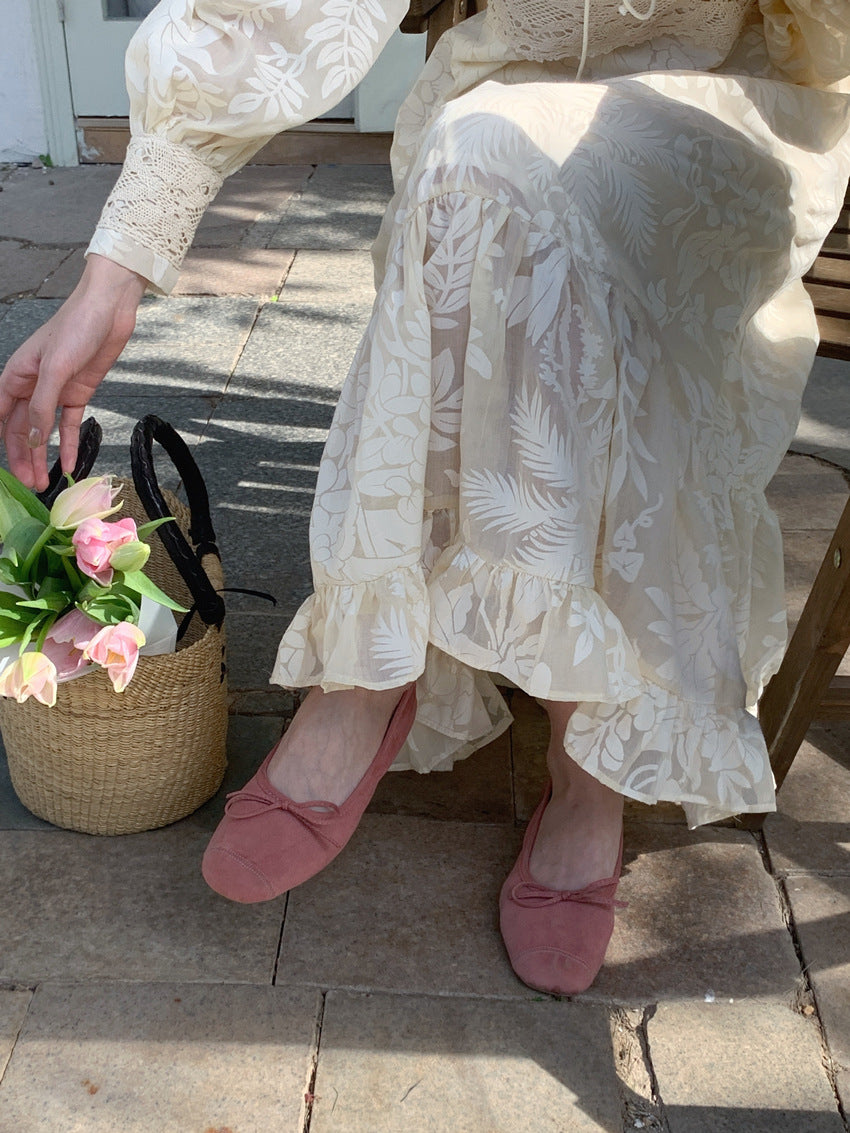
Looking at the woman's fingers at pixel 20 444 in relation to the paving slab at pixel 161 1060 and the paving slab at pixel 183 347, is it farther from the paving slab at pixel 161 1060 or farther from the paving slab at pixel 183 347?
the paving slab at pixel 183 347

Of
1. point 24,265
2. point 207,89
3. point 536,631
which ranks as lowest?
point 24,265

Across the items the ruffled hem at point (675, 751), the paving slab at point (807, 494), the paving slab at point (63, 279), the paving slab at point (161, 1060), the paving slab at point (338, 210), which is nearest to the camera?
the paving slab at point (161, 1060)

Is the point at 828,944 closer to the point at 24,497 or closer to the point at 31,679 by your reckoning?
the point at 31,679

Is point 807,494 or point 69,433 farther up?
point 69,433

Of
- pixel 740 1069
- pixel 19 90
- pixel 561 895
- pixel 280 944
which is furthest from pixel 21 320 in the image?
pixel 740 1069

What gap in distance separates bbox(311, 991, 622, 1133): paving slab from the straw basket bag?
0.32m

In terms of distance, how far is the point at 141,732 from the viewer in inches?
47.7

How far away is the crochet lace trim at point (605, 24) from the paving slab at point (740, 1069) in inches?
39.5

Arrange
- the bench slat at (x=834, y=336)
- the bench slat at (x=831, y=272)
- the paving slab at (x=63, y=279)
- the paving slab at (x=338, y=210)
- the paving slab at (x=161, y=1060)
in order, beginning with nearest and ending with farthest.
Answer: the paving slab at (x=161, y=1060) → the bench slat at (x=834, y=336) → the bench slat at (x=831, y=272) → the paving slab at (x=63, y=279) → the paving slab at (x=338, y=210)

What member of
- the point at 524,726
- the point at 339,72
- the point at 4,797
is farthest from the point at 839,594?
the point at 4,797

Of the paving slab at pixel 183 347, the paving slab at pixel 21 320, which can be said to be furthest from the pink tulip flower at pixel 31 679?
the paving slab at pixel 21 320

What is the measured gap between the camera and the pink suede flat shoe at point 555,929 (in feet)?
3.68

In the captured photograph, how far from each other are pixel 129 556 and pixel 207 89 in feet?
1.49

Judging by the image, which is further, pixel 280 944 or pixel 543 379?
pixel 280 944
